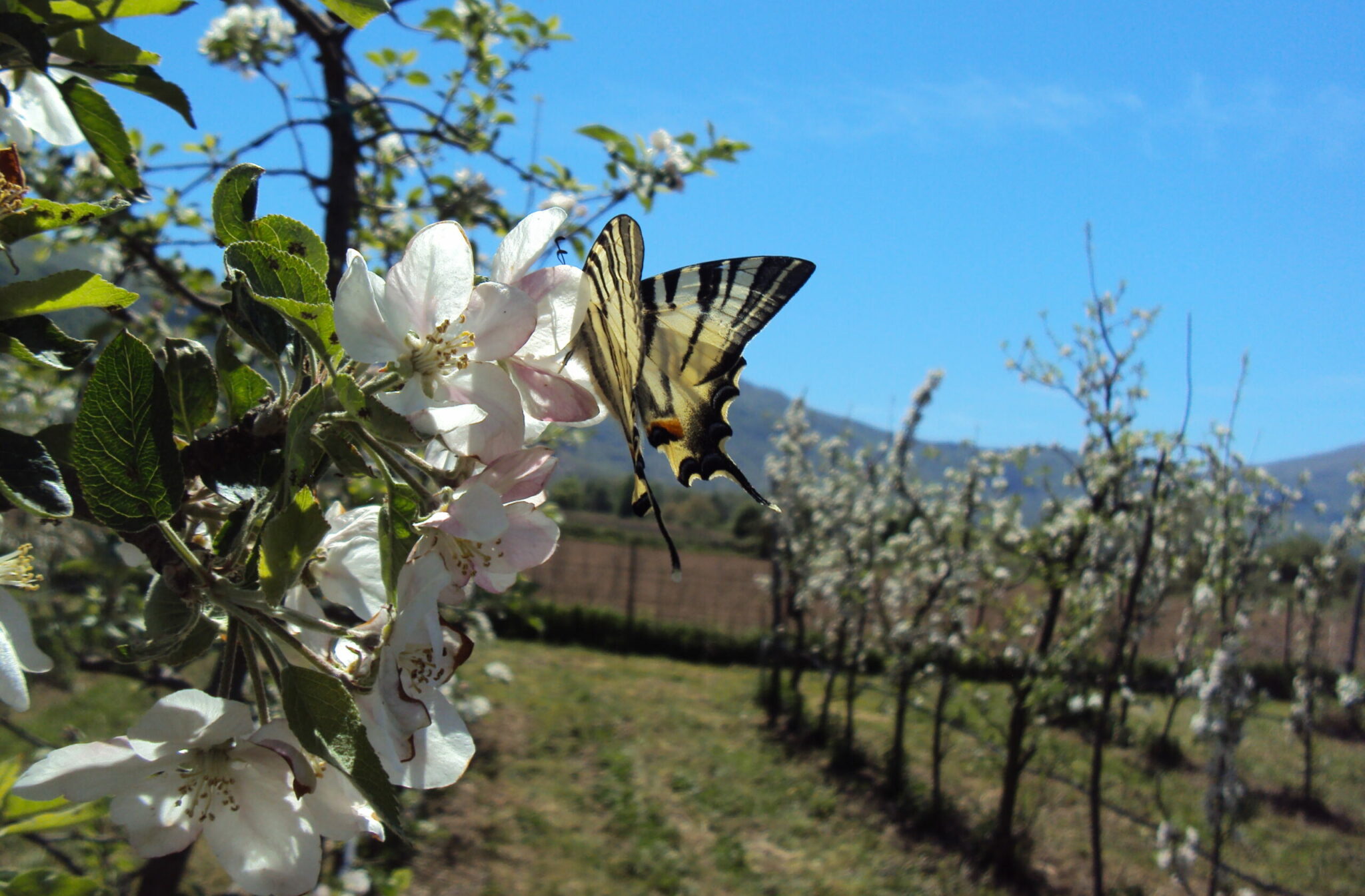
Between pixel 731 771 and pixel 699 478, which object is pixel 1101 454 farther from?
pixel 699 478

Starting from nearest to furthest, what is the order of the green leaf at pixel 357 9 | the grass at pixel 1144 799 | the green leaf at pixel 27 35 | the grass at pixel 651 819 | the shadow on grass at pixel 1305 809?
the green leaf at pixel 27 35 → the green leaf at pixel 357 9 → the grass at pixel 651 819 → the grass at pixel 1144 799 → the shadow on grass at pixel 1305 809

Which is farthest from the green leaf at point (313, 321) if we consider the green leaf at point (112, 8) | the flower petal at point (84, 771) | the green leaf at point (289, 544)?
the green leaf at point (112, 8)

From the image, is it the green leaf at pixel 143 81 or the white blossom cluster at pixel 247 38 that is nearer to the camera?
the green leaf at pixel 143 81

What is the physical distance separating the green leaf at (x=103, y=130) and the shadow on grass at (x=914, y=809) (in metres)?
7.54

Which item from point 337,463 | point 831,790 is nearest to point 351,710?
point 337,463

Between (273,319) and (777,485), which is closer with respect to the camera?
(273,319)

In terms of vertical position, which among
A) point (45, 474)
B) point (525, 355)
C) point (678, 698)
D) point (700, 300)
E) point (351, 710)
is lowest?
point (678, 698)

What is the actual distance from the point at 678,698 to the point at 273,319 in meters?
13.1

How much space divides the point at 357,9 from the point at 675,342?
495 mm

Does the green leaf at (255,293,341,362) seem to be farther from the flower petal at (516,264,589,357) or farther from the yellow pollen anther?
the yellow pollen anther

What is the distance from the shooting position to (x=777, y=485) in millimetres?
13570

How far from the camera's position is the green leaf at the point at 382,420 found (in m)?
0.61

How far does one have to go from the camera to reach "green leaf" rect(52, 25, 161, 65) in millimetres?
937

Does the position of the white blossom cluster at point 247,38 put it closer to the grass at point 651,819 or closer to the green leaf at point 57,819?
the green leaf at point 57,819
